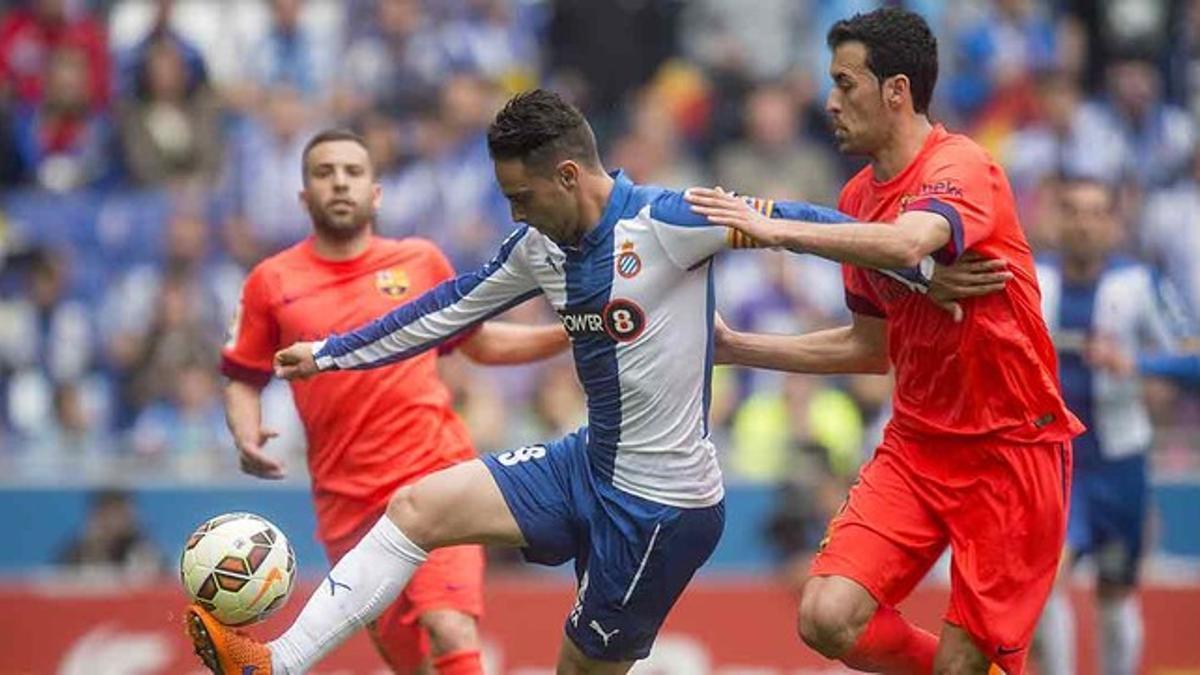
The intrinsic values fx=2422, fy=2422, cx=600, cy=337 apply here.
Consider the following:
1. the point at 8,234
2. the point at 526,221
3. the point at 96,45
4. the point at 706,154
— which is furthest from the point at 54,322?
the point at 526,221

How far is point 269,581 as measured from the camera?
339 inches

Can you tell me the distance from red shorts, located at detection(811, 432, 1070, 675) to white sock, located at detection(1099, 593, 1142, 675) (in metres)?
3.63

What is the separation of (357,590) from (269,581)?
33 centimetres

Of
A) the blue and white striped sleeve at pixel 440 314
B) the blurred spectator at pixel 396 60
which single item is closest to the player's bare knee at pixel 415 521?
the blue and white striped sleeve at pixel 440 314

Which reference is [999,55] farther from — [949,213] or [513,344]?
[949,213]

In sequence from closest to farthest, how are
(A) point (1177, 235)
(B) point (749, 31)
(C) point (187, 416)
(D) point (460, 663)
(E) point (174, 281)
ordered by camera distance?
(D) point (460, 663)
(C) point (187, 416)
(E) point (174, 281)
(A) point (1177, 235)
(B) point (749, 31)

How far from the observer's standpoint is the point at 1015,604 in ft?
28.5

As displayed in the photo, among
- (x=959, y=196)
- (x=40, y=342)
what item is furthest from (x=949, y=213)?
(x=40, y=342)

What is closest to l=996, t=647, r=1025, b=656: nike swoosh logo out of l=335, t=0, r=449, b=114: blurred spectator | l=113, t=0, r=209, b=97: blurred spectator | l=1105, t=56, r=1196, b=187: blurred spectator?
l=1105, t=56, r=1196, b=187: blurred spectator

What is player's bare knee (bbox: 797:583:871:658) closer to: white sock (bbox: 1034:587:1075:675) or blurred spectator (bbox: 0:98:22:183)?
white sock (bbox: 1034:587:1075:675)

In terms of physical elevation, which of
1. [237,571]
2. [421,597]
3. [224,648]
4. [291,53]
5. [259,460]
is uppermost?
[291,53]

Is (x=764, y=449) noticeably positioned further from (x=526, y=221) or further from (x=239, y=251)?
(x=526, y=221)

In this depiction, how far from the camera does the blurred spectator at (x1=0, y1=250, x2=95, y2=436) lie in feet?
54.3

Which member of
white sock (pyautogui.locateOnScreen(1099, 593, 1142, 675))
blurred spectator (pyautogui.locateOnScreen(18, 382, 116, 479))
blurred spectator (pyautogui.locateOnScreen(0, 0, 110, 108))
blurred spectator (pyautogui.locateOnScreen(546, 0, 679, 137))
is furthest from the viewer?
blurred spectator (pyautogui.locateOnScreen(546, 0, 679, 137))
